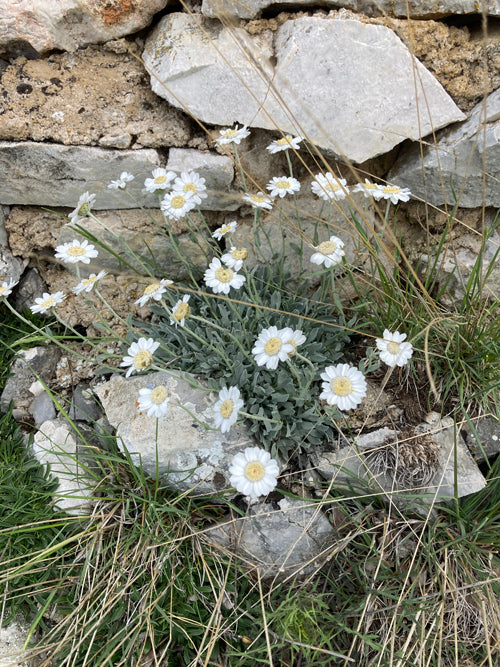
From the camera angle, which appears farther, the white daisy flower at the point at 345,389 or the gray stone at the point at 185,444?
the gray stone at the point at 185,444

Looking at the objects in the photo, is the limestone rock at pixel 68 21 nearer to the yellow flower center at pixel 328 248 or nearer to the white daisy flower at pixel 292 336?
the yellow flower center at pixel 328 248

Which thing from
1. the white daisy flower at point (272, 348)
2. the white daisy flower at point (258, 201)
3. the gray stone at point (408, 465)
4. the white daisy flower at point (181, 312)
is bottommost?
the gray stone at point (408, 465)

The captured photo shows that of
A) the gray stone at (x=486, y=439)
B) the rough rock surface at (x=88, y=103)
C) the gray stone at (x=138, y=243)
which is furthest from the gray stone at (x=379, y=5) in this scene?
the gray stone at (x=486, y=439)

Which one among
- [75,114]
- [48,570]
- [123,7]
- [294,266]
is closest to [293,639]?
[48,570]

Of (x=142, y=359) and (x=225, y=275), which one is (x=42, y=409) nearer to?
(x=142, y=359)

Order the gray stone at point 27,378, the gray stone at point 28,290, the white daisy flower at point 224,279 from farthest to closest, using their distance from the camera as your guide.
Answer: the gray stone at point 28,290 → the gray stone at point 27,378 → the white daisy flower at point 224,279

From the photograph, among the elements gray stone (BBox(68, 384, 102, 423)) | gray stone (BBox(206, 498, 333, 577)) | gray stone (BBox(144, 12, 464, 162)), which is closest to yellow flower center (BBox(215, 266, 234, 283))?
gray stone (BBox(144, 12, 464, 162))

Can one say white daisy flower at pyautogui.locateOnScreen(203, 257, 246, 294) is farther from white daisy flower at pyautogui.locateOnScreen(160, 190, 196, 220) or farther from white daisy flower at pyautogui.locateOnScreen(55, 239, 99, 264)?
white daisy flower at pyautogui.locateOnScreen(55, 239, 99, 264)
